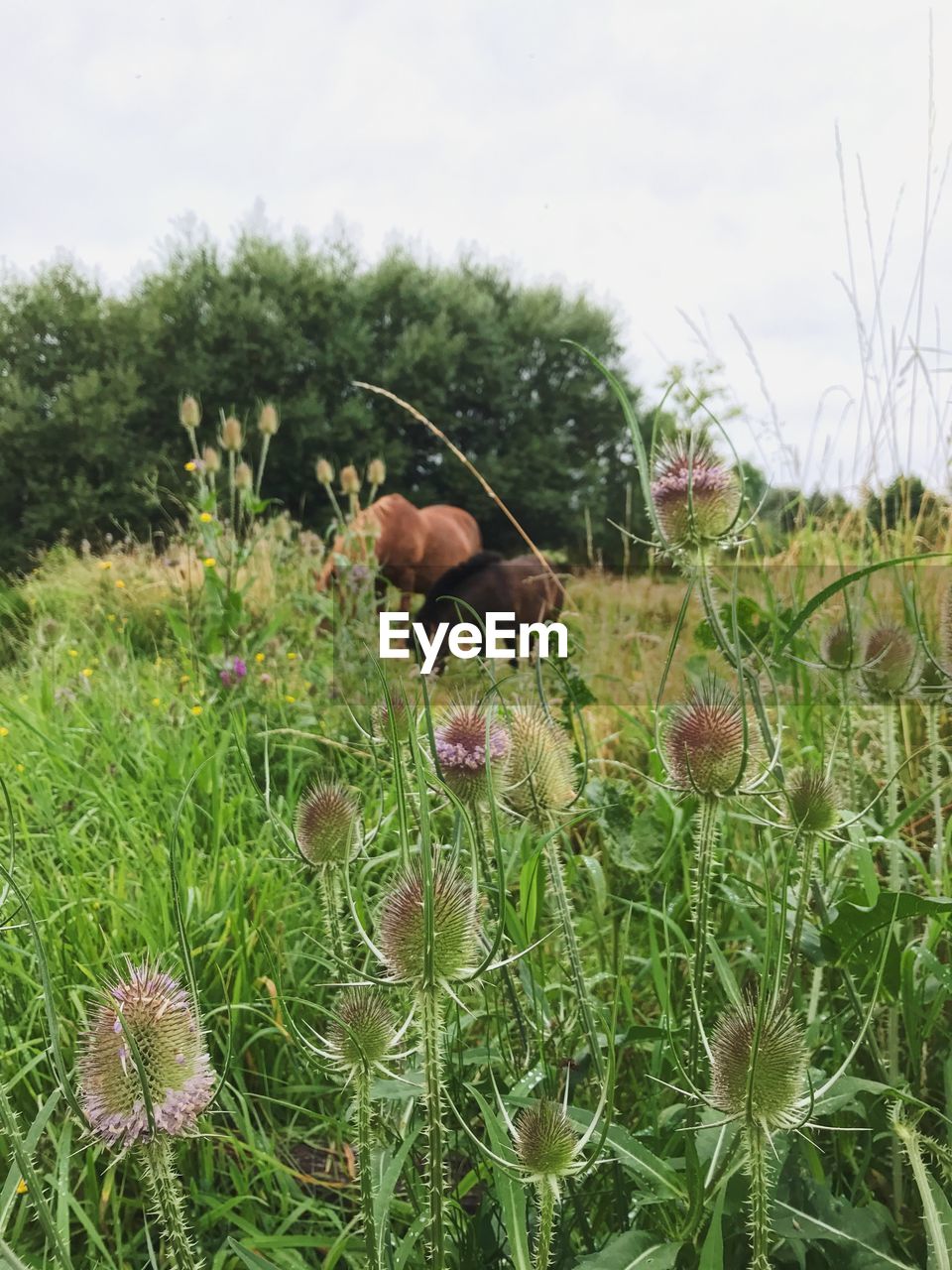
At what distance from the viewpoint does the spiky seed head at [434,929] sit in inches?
31.8

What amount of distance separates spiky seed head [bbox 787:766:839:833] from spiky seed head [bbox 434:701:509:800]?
33cm

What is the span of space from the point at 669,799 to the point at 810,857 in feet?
1.87

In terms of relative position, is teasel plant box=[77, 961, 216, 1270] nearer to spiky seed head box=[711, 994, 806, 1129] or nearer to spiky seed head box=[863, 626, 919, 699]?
spiky seed head box=[711, 994, 806, 1129]

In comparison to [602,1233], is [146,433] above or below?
above

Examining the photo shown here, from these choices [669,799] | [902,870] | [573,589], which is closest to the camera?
[669,799]

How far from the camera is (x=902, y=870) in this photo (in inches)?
72.7

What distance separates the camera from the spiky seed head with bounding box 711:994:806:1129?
2.74 ft

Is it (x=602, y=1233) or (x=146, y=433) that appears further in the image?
(x=146, y=433)

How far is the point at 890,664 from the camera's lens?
1556 mm

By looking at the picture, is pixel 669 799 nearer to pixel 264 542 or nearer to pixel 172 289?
pixel 264 542

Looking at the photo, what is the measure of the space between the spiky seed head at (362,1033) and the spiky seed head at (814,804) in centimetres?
51

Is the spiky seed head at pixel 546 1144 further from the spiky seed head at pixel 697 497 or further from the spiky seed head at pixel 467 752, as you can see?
the spiky seed head at pixel 697 497

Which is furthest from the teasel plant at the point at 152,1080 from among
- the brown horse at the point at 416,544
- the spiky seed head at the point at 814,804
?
the brown horse at the point at 416,544

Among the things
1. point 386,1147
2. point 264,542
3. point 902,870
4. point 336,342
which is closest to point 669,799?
point 902,870
